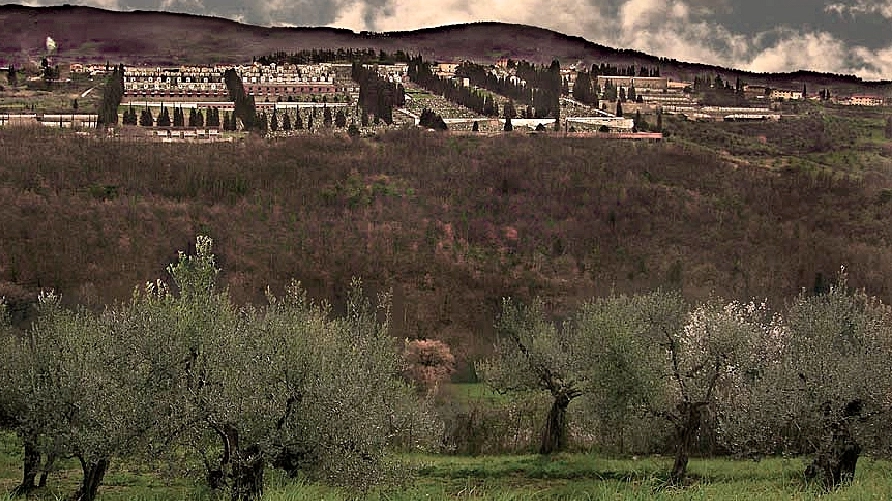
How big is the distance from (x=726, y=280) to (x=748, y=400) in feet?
110

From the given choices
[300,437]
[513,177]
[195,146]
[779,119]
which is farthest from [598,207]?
[300,437]

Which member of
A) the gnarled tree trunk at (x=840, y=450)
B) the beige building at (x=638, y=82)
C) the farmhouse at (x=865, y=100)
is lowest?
the gnarled tree trunk at (x=840, y=450)

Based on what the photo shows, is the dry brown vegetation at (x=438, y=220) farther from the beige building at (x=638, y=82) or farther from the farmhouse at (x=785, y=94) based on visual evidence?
the beige building at (x=638, y=82)

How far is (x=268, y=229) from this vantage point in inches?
2377

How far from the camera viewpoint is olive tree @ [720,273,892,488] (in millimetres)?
20203

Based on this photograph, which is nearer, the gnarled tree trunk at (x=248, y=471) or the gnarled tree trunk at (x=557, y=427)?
the gnarled tree trunk at (x=248, y=471)

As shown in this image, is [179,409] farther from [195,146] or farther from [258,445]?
[195,146]

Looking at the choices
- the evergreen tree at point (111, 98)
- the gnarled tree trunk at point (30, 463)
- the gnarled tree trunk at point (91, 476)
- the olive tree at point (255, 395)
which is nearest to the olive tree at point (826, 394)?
the olive tree at point (255, 395)

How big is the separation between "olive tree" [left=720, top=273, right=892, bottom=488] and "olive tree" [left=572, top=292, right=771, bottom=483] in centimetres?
86

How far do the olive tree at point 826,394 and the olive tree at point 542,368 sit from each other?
6.53 m

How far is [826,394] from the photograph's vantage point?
20.4 meters

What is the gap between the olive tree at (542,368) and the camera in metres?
29.0

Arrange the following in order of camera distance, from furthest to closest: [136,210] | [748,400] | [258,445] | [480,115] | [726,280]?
[480,115] < [136,210] < [726,280] < [748,400] < [258,445]

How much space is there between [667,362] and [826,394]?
4505mm
